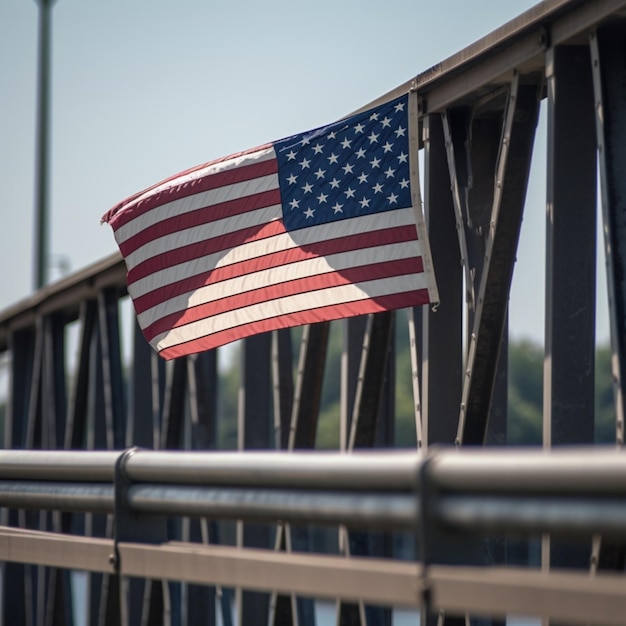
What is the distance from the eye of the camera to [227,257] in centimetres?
1103

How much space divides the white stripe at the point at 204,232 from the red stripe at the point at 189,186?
301 mm

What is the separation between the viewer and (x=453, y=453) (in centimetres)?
454

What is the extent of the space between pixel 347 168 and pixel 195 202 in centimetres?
165

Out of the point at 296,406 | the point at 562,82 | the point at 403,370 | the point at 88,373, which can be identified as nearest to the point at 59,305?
the point at 88,373

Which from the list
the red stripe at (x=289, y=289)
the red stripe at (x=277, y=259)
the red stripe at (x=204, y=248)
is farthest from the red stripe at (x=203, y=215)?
the red stripe at (x=289, y=289)

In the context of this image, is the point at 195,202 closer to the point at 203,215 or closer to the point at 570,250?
the point at 203,215

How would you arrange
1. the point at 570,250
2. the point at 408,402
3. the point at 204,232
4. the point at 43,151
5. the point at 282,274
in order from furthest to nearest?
the point at 408,402
the point at 43,151
the point at 204,232
the point at 282,274
the point at 570,250

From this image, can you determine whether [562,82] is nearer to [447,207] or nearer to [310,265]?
[447,207]

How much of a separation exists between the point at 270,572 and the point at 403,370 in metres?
109

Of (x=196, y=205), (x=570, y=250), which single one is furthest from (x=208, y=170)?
(x=570, y=250)

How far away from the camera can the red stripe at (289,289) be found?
9547mm

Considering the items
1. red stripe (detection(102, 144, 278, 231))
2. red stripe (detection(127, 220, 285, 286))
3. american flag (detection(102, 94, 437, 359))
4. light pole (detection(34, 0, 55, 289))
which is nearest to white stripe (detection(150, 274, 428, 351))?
american flag (detection(102, 94, 437, 359))

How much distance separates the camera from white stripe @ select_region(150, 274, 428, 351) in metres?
9.49

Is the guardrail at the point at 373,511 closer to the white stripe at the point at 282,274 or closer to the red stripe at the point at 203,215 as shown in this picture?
the white stripe at the point at 282,274
